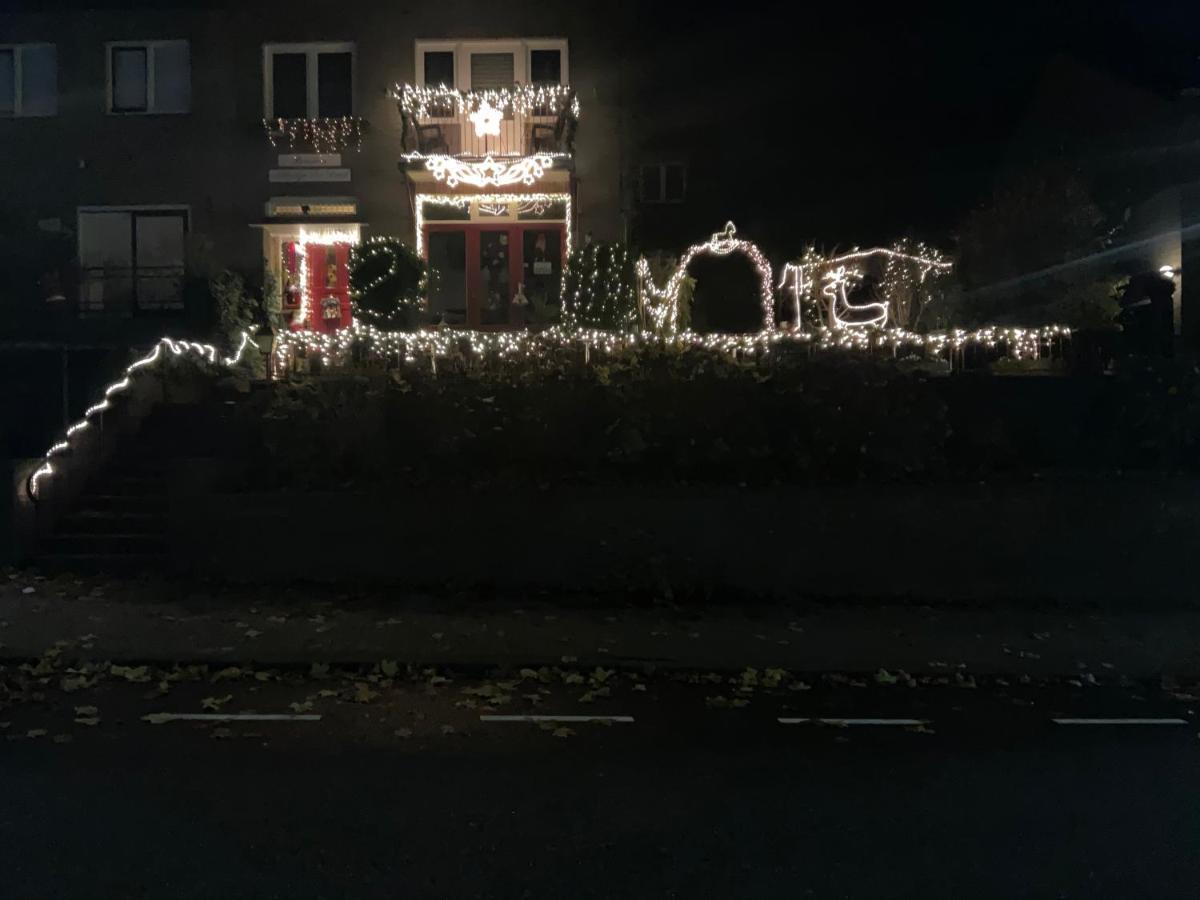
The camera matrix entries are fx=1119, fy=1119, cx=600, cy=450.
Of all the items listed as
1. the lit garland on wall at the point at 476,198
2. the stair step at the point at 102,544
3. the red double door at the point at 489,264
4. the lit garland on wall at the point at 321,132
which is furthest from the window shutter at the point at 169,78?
the stair step at the point at 102,544

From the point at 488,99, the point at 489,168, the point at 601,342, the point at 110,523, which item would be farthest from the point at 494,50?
the point at 110,523

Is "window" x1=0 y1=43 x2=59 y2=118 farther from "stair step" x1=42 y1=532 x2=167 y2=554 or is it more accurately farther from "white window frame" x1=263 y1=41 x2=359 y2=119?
"stair step" x1=42 y1=532 x2=167 y2=554

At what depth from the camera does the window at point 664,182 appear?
19.3 metres

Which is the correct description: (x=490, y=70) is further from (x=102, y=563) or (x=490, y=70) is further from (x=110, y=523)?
(x=102, y=563)

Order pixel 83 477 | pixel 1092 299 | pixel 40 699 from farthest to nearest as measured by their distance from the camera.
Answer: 1. pixel 1092 299
2. pixel 83 477
3. pixel 40 699

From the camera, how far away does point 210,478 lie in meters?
11.3

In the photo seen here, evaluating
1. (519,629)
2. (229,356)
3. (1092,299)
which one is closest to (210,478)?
(519,629)

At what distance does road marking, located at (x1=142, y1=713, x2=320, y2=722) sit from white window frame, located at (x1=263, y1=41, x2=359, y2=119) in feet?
43.8

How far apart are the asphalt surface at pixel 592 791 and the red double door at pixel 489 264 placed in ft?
36.8

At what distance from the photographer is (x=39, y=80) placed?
18.8 m

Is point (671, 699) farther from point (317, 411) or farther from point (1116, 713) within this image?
point (317, 411)

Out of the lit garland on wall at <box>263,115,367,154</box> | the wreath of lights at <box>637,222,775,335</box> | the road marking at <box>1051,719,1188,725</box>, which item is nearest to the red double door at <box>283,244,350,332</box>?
the lit garland on wall at <box>263,115,367,154</box>

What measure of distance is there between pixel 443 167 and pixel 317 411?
6532mm

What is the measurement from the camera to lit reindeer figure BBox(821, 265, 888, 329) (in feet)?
51.8
